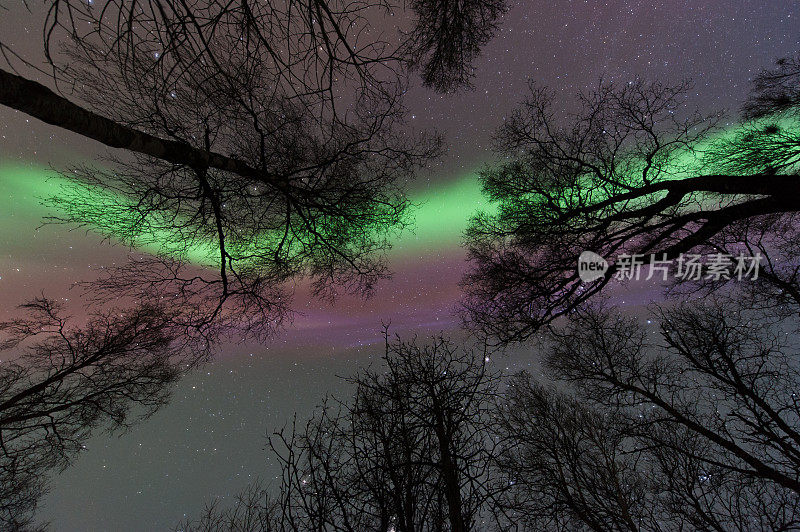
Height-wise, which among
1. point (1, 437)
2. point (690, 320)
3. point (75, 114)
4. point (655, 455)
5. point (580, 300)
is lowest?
point (655, 455)

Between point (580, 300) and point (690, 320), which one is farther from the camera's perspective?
point (690, 320)

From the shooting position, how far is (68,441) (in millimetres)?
6941

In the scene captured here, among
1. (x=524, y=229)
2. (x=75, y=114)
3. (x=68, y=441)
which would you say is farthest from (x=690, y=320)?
(x=68, y=441)

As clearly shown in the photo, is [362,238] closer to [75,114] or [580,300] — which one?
[75,114]

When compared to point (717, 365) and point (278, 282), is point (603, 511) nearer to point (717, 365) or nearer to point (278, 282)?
point (717, 365)

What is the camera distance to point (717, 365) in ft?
23.8

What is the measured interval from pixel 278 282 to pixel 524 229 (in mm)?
6154

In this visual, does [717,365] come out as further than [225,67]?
Yes

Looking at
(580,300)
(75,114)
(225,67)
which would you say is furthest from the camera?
(580,300)

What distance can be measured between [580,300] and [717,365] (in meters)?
6.06

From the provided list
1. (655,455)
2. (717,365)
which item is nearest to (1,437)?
(655,455)

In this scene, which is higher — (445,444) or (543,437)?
(445,444)

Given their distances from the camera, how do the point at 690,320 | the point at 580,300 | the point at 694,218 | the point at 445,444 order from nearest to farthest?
the point at 445,444 → the point at 694,218 → the point at 580,300 → the point at 690,320

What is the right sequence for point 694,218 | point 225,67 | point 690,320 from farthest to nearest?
point 690,320
point 694,218
point 225,67
